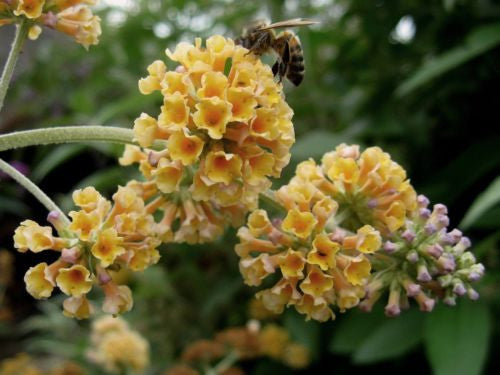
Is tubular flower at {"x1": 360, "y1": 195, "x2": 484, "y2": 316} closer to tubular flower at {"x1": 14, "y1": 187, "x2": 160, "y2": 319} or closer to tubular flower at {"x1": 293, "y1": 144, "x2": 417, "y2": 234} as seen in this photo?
tubular flower at {"x1": 293, "y1": 144, "x2": 417, "y2": 234}

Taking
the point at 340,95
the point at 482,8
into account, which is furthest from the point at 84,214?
the point at 340,95

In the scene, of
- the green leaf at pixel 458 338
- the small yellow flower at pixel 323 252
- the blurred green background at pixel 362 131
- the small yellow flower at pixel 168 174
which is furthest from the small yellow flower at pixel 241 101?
the green leaf at pixel 458 338

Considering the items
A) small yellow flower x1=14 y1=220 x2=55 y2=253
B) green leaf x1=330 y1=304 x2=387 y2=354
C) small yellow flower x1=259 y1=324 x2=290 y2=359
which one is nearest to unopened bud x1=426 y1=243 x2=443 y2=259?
small yellow flower x1=14 y1=220 x2=55 y2=253

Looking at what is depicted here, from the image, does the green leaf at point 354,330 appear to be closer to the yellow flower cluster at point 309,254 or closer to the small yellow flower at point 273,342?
the small yellow flower at point 273,342

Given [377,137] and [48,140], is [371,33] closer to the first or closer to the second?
[377,137]

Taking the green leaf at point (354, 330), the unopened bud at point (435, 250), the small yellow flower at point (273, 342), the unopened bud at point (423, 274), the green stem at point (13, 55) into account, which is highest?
the green stem at point (13, 55)

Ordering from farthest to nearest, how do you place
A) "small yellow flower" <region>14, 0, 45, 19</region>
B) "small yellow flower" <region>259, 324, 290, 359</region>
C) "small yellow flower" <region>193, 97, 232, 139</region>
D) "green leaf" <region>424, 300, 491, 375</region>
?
"small yellow flower" <region>259, 324, 290, 359</region> → "green leaf" <region>424, 300, 491, 375</region> → "small yellow flower" <region>14, 0, 45, 19</region> → "small yellow flower" <region>193, 97, 232, 139</region>

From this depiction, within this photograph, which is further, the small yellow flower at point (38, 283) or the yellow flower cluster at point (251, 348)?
the yellow flower cluster at point (251, 348)
